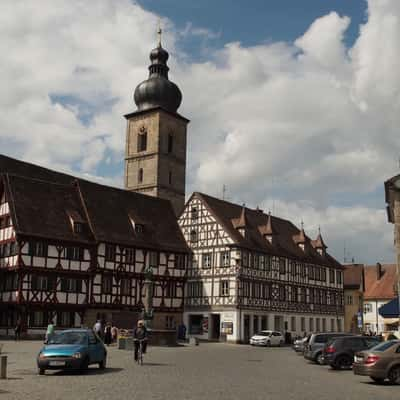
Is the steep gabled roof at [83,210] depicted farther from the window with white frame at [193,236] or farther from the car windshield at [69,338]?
the car windshield at [69,338]

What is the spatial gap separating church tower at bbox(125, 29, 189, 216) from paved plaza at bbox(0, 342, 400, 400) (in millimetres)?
52877

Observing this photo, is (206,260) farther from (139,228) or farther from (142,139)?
(142,139)

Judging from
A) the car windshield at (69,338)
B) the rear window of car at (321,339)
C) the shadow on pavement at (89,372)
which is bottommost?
the shadow on pavement at (89,372)

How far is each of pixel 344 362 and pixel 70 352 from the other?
1139 cm

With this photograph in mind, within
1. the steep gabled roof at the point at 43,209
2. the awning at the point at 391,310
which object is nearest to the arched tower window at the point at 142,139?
the steep gabled roof at the point at 43,209

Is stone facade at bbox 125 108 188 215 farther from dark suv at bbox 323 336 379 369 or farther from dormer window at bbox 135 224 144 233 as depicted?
dark suv at bbox 323 336 379 369

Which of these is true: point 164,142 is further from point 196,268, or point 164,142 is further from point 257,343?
point 257,343

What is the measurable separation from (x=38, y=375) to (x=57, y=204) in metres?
30.0

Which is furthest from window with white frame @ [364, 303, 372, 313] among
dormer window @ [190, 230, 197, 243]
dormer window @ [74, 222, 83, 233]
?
dormer window @ [74, 222, 83, 233]

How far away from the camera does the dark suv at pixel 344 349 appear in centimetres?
2511

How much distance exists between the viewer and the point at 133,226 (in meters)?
52.8

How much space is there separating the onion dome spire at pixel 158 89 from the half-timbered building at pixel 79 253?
943 inches

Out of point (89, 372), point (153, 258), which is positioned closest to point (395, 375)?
point (89, 372)

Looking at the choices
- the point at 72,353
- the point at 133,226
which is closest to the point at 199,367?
the point at 72,353
